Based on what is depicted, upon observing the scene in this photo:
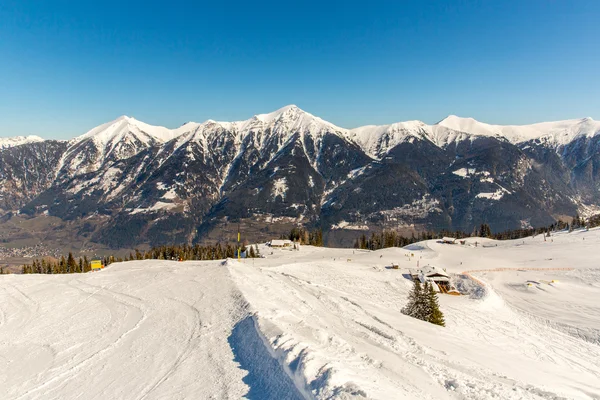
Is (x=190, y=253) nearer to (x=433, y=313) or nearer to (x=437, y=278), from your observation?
(x=437, y=278)

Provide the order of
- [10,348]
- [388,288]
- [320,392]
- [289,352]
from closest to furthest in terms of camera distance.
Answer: [320,392], [289,352], [10,348], [388,288]

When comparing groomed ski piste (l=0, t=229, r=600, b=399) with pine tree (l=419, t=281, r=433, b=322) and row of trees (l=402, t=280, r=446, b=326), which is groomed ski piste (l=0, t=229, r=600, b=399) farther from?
pine tree (l=419, t=281, r=433, b=322)

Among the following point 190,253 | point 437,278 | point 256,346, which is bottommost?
point 190,253

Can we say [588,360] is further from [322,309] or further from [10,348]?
[10,348]

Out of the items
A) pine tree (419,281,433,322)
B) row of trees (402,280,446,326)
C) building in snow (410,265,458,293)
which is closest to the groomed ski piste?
row of trees (402,280,446,326)

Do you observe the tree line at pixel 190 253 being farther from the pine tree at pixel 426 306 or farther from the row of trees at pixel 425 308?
the pine tree at pixel 426 306

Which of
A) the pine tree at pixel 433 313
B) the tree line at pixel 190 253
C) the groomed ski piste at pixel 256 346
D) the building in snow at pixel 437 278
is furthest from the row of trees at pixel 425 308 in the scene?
the tree line at pixel 190 253

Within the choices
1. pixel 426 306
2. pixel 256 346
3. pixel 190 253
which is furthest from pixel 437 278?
pixel 190 253

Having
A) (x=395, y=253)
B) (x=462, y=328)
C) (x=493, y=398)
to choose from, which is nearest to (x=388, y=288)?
(x=462, y=328)
